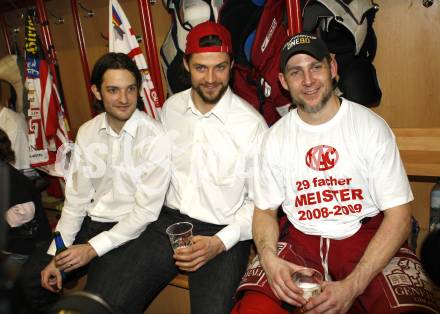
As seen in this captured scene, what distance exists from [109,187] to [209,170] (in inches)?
20.0

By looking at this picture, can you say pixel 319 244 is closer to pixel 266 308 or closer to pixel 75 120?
pixel 266 308

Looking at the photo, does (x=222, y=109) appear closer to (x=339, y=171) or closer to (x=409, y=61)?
(x=339, y=171)

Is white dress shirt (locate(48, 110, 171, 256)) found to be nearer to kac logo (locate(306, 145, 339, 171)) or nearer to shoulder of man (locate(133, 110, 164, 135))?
shoulder of man (locate(133, 110, 164, 135))

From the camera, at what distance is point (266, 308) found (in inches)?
49.6

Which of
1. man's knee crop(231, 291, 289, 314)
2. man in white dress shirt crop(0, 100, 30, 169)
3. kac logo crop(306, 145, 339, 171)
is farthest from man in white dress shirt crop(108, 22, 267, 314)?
man in white dress shirt crop(0, 100, 30, 169)

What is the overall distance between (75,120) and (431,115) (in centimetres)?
289

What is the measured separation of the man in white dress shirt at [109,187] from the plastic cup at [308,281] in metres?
0.72

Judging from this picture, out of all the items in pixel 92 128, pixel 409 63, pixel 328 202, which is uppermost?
pixel 409 63

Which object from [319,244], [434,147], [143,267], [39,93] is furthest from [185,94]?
[39,93]

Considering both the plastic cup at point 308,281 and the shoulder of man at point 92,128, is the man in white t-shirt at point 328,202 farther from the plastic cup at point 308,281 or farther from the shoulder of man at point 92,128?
the shoulder of man at point 92,128

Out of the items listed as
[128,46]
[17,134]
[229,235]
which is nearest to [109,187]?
[229,235]

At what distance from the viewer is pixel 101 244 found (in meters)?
1.65

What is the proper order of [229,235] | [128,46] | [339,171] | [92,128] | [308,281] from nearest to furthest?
[308,281]
[339,171]
[229,235]
[92,128]
[128,46]

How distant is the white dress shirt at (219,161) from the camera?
5.54 feet
